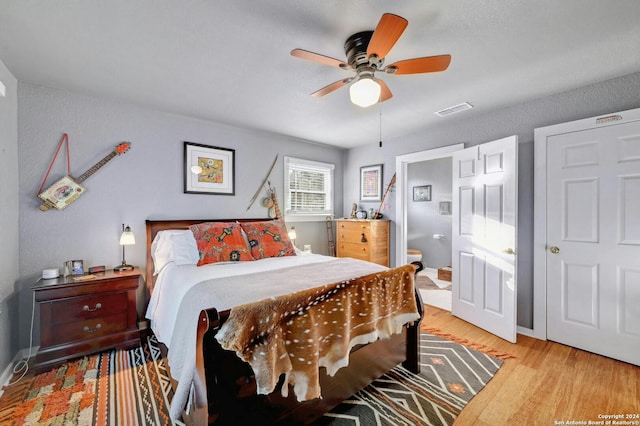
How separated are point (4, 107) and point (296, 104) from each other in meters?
2.39

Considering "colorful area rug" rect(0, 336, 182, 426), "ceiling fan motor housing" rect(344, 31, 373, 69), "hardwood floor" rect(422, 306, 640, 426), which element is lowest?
"hardwood floor" rect(422, 306, 640, 426)

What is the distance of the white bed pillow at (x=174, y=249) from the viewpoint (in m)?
2.63

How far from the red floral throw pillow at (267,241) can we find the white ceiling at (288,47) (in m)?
1.37

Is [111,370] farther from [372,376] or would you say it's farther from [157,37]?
[157,37]

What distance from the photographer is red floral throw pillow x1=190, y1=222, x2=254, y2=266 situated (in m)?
2.63

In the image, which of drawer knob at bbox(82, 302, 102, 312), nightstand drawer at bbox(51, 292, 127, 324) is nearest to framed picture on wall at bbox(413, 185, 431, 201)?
nightstand drawer at bbox(51, 292, 127, 324)

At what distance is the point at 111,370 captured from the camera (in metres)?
2.23

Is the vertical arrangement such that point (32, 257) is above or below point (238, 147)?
below

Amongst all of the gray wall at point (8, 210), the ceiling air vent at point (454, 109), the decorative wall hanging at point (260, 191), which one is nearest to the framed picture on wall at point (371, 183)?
the ceiling air vent at point (454, 109)

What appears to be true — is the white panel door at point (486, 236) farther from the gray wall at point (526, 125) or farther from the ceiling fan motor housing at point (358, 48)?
the ceiling fan motor housing at point (358, 48)

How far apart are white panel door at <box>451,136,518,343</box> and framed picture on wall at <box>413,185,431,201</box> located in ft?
9.46

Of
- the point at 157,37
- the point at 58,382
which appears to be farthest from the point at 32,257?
the point at 157,37

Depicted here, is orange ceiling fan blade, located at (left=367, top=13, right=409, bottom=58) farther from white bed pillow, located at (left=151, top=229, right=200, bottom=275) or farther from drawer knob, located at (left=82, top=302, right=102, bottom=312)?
drawer knob, located at (left=82, top=302, right=102, bottom=312)

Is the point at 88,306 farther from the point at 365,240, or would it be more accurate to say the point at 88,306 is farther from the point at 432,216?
the point at 432,216
